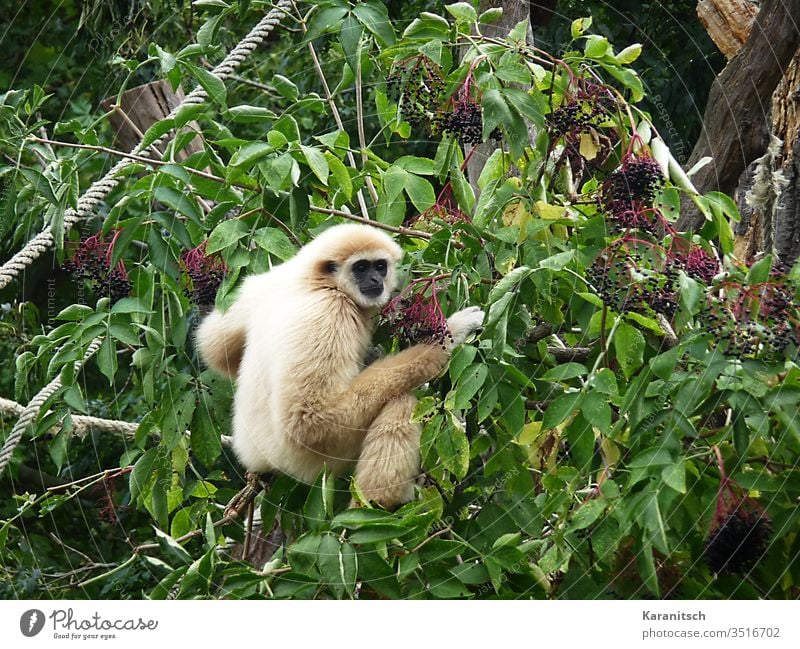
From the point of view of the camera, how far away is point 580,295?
2.08 m

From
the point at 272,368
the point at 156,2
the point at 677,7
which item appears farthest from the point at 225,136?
the point at 677,7

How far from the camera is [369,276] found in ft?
8.32

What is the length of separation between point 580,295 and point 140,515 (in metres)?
3.51

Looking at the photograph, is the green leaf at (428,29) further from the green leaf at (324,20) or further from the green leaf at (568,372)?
→ the green leaf at (568,372)

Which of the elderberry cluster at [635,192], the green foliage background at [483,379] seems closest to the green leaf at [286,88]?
the green foliage background at [483,379]

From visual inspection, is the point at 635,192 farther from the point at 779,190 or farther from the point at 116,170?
the point at 116,170

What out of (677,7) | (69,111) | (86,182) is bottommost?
(86,182)

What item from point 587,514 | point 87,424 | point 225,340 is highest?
point 587,514

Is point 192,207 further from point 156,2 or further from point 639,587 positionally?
point 156,2

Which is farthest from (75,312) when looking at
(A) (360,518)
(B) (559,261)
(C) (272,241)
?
(B) (559,261)

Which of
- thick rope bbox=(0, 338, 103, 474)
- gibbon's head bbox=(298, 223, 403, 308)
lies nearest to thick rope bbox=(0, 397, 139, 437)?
thick rope bbox=(0, 338, 103, 474)

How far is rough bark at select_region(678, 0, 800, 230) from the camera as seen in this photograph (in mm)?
3045

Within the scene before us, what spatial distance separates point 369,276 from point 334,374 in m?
0.28

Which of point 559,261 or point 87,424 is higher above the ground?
point 559,261
